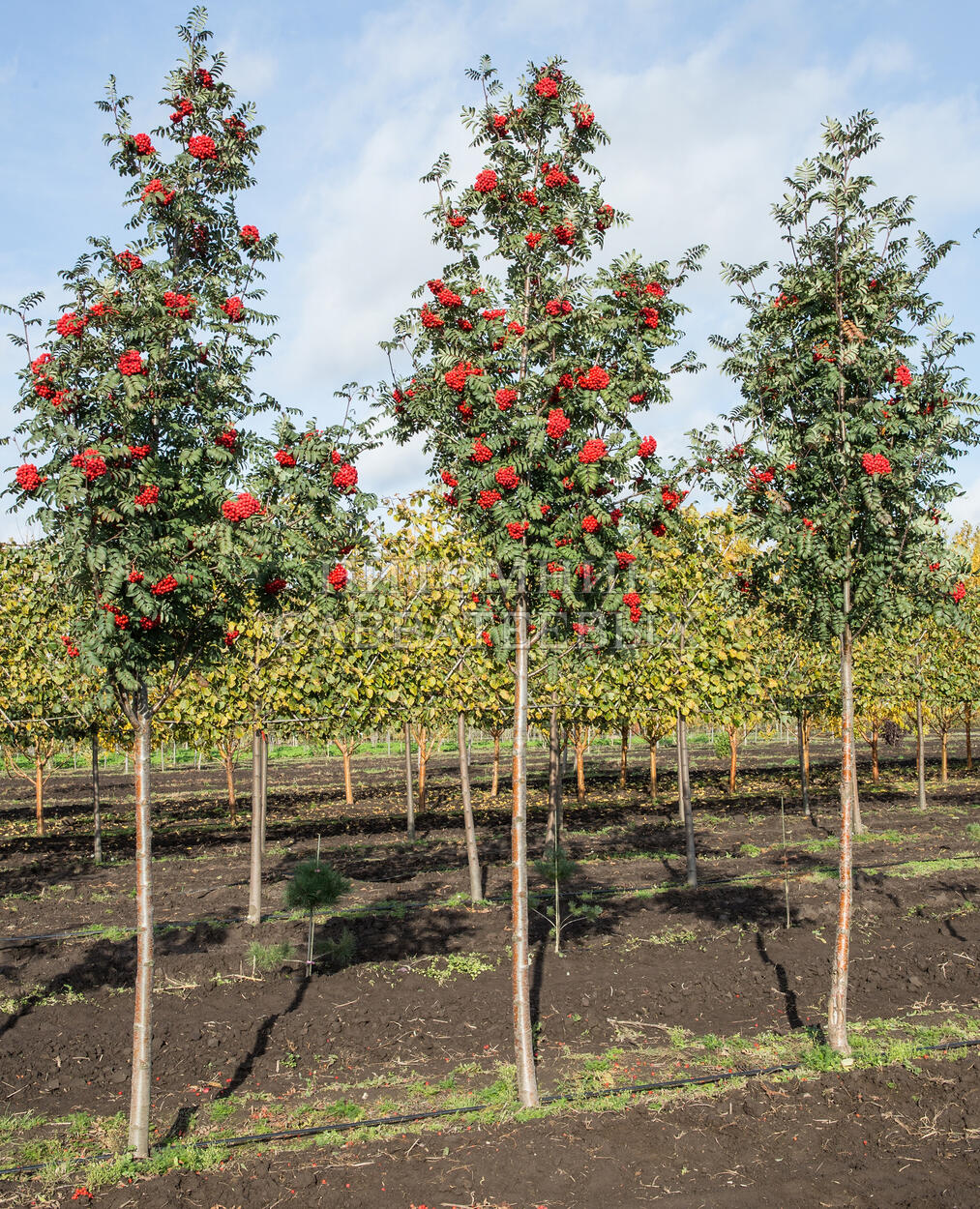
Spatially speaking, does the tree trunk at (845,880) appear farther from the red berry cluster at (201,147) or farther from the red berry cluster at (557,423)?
the red berry cluster at (201,147)

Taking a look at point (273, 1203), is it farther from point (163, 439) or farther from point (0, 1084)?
point (163, 439)

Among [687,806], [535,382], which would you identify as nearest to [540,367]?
[535,382]

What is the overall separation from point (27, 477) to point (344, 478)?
7.02ft

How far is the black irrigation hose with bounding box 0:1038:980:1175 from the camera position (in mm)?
5855

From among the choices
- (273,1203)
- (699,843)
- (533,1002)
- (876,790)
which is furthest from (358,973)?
(876,790)

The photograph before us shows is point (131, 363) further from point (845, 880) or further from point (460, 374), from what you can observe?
point (845, 880)

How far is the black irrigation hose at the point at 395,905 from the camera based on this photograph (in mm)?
11094

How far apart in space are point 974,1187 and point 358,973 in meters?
6.48

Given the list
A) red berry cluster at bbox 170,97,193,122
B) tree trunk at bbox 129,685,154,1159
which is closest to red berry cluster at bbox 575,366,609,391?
red berry cluster at bbox 170,97,193,122

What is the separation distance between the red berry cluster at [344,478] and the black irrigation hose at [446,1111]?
480cm

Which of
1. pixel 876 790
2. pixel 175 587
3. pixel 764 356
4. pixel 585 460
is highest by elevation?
pixel 764 356

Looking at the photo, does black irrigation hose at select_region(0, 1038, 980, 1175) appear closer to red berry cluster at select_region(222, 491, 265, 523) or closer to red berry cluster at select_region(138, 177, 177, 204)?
red berry cluster at select_region(222, 491, 265, 523)

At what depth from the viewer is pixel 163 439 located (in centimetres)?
639

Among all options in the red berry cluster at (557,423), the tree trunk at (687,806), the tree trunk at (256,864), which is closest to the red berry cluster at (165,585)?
the red berry cluster at (557,423)
